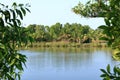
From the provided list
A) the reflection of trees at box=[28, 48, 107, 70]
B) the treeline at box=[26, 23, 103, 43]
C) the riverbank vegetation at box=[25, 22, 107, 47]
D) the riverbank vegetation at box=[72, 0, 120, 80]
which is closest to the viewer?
the riverbank vegetation at box=[72, 0, 120, 80]

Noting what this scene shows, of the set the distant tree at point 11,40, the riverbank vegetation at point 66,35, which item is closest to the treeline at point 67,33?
the riverbank vegetation at point 66,35

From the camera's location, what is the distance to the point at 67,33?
57.5 meters

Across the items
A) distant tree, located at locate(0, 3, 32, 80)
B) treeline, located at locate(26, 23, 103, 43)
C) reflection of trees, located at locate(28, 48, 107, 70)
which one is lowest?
reflection of trees, located at locate(28, 48, 107, 70)

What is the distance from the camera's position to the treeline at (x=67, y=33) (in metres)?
54.8

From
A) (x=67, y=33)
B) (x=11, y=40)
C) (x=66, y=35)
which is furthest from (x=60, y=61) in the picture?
(x=67, y=33)

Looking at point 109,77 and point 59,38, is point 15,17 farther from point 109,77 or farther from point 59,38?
point 59,38

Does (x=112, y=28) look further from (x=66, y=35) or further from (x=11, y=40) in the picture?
(x=66, y=35)

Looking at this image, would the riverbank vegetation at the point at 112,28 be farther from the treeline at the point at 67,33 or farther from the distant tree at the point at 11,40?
the treeline at the point at 67,33

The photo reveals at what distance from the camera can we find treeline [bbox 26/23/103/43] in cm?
5476

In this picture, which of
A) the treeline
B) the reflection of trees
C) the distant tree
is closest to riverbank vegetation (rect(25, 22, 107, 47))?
the treeline

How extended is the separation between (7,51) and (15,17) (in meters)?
0.16

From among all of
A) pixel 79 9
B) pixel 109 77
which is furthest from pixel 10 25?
pixel 79 9

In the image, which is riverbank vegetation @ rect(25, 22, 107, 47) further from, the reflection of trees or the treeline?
the reflection of trees

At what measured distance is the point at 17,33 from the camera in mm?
1562
